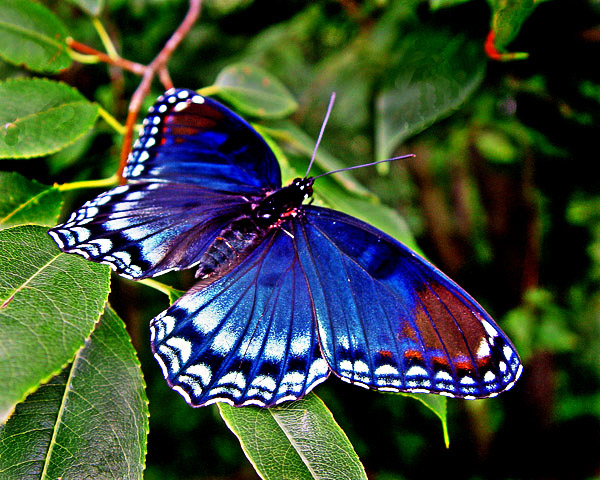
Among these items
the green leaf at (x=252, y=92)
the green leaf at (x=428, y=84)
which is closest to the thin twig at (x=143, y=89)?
the green leaf at (x=252, y=92)

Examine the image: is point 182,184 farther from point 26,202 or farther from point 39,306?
point 39,306

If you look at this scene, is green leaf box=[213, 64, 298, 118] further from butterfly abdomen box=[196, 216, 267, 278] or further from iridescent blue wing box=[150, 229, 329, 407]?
iridescent blue wing box=[150, 229, 329, 407]

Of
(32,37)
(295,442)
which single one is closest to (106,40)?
(32,37)

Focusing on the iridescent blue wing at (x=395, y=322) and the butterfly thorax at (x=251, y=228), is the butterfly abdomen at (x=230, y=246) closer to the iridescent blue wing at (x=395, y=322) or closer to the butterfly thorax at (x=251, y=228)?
the butterfly thorax at (x=251, y=228)

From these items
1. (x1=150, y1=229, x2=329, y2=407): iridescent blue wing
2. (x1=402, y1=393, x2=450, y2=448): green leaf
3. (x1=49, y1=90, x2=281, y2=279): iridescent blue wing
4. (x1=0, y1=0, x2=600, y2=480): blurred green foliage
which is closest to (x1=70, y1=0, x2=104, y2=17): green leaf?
(x1=0, y1=0, x2=600, y2=480): blurred green foliage

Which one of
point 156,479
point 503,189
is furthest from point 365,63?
point 156,479

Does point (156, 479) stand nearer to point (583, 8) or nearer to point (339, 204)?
point (339, 204)
